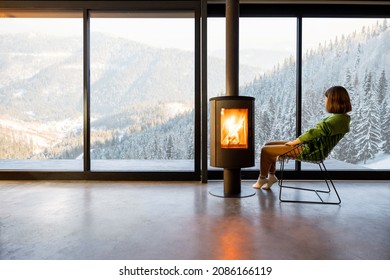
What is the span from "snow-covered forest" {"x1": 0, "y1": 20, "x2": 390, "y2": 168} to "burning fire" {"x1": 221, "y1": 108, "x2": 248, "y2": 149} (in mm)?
1058

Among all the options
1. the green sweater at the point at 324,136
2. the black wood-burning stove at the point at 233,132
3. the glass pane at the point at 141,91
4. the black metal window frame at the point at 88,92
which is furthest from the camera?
the glass pane at the point at 141,91

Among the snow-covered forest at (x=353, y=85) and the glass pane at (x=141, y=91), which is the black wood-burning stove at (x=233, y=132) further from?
the snow-covered forest at (x=353, y=85)

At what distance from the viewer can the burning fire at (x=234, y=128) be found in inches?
120

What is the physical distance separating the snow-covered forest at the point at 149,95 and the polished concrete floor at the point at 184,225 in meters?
1.09

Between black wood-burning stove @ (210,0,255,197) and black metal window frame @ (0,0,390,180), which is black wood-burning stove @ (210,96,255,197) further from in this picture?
black metal window frame @ (0,0,390,180)

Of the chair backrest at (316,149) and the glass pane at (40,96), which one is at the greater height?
the glass pane at (40,96)

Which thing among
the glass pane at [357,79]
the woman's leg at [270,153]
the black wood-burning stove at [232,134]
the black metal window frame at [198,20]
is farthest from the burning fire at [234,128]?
the glass pane at [357,79]

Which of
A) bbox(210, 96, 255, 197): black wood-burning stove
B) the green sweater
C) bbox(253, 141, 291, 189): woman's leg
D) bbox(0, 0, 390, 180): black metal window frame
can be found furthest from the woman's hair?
bbox(0, 0, 390, 180): black metal window frame

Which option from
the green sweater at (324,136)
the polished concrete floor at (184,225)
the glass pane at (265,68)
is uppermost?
the glass pane at (265,68)

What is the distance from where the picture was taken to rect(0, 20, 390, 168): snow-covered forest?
13.2ft

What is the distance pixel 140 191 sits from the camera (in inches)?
129

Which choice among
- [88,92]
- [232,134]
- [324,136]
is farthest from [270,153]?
[88,92]
